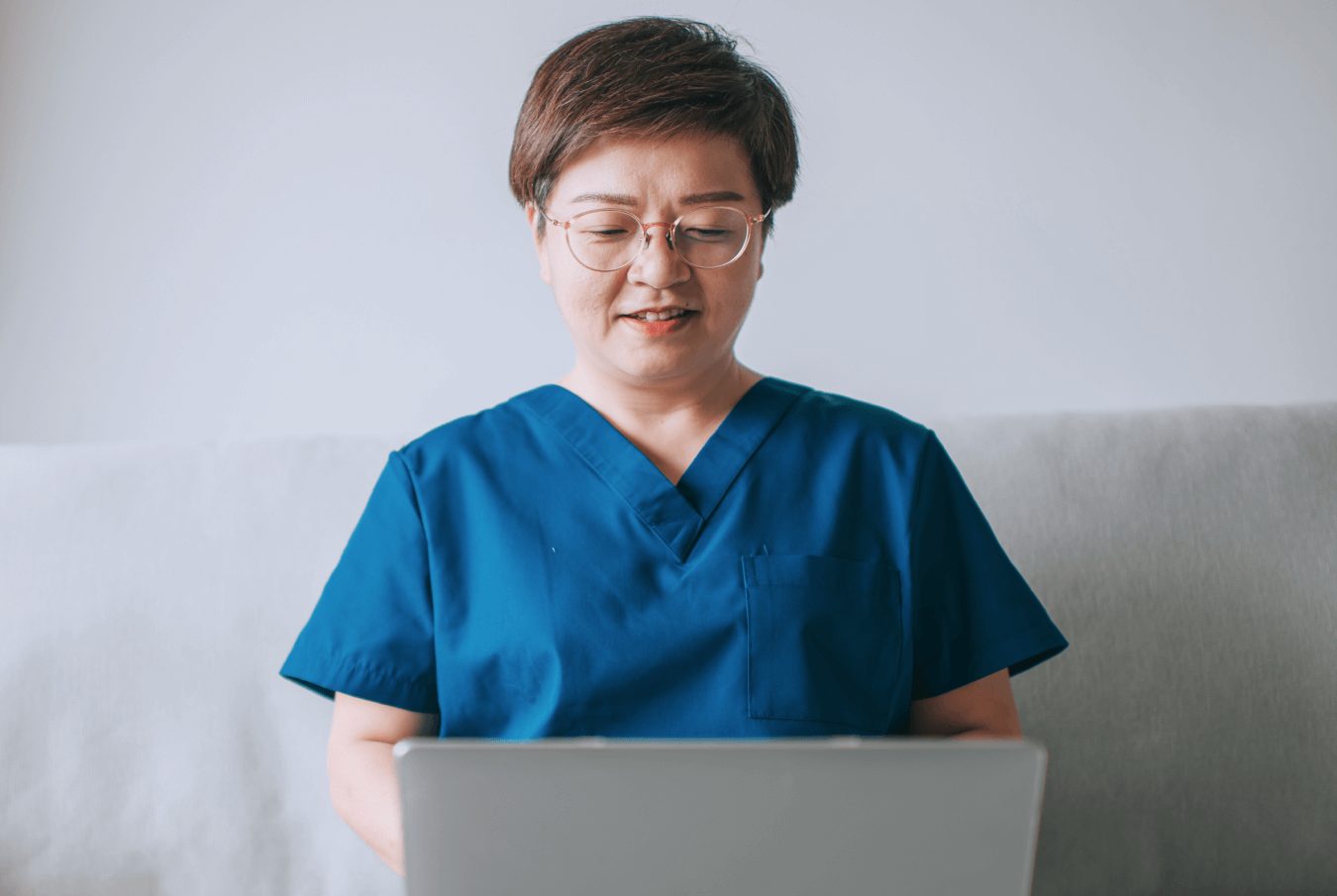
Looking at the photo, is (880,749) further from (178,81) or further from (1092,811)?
(178,81)

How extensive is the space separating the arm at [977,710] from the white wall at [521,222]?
602mm

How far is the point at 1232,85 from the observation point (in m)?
1.38

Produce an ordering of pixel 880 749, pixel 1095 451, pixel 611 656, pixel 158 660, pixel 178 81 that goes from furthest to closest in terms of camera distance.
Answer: pixel 178 81 → pixel 1095 451 → pixel 158 660 → pixel 611 656 → pixel 880 749

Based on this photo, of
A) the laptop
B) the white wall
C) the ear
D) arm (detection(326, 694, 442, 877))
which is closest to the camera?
the laptop

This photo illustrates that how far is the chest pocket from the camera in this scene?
2.56 feet

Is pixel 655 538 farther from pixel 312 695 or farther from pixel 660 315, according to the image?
pixel 312 695

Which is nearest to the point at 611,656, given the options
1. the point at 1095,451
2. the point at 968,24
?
the point at 1095,451

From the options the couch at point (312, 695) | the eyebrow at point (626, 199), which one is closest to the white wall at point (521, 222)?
the couch at point (312, 695)

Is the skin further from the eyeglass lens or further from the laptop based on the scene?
the laptop

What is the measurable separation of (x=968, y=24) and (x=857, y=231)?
1.16 ft

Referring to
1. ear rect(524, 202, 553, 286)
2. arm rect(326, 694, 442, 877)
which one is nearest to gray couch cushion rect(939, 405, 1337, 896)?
ear rect(524, 202, 553, 286)

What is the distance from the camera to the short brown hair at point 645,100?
798 millimetres

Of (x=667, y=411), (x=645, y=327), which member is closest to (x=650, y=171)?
(x=645, y=327)

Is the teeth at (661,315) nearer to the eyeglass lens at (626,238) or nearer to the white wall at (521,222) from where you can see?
the eyeglass lens at (626,238)
